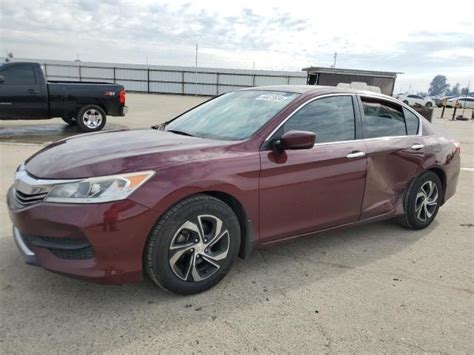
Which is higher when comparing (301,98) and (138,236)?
(301,98)

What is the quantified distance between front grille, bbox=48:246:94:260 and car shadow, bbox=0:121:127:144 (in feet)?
25.5

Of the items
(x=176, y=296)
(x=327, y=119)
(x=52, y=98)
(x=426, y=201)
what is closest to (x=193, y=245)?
(x=176, y=296)

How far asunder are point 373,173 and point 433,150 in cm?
105

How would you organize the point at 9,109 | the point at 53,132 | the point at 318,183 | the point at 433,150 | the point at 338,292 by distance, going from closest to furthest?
1. the point at 338,292
2. the point at 318,183
3. the point at 433,150
4. the point at 9,109
5. the point at 53,132

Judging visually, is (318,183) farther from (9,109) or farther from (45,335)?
(9,109)

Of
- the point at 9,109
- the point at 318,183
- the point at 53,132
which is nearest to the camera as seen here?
the point at 318,183

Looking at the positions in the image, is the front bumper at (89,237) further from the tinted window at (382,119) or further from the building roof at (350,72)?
the building roof at (350,72)

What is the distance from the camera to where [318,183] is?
3.52 metres

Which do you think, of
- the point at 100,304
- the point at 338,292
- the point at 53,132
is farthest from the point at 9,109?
the point at 338,292

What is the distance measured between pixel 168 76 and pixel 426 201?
3468 cm

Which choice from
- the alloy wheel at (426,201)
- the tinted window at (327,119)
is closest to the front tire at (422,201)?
the alloy wheel at (426,201)

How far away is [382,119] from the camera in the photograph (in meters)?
4.21

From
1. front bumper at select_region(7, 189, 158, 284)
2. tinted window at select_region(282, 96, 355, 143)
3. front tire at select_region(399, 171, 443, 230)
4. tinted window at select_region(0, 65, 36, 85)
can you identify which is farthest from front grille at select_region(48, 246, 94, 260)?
tinted window at select_region(0, 65, 36, 85)

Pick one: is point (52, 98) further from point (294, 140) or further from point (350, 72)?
point (350, 72)
